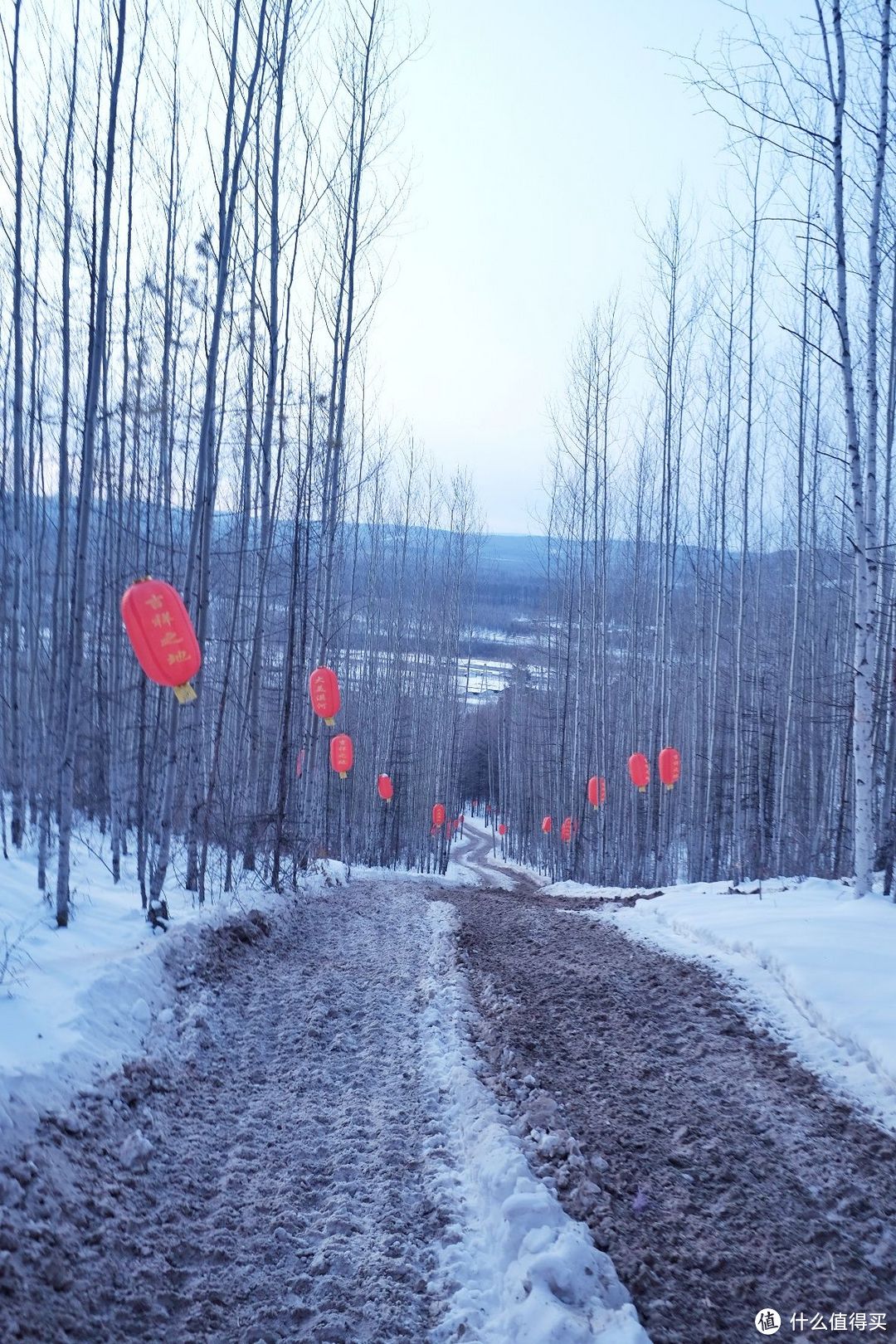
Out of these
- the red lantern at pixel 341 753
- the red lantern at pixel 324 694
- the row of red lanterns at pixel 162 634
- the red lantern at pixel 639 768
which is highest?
the row of red lanterns at pixel 162 634

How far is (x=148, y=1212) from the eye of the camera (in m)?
2.79

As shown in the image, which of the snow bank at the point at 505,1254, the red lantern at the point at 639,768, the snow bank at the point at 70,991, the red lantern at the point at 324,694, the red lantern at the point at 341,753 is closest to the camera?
the snow bank at the point at 505,1254

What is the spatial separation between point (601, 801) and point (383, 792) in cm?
461

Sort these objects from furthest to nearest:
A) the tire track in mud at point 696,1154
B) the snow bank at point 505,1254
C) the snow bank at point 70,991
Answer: the snow bank at point 70,991
the tire track in mud at point 696,1154
the snow bank at point 505,1254

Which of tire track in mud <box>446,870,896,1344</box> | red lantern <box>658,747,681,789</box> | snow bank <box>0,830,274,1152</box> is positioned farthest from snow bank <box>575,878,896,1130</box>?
red lantern <box>658,747,681,789</box>

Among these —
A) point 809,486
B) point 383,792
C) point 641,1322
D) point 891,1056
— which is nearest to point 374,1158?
point 641,1322

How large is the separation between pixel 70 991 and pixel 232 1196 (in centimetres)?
161

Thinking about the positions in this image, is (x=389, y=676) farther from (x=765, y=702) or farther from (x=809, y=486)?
(x=809, y=486)

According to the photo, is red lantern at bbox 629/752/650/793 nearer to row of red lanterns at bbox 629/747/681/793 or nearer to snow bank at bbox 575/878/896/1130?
row of red lanterns at bbox 629/747/681/793

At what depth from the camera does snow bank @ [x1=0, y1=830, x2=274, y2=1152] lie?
3066mm

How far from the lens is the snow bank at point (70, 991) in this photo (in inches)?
121

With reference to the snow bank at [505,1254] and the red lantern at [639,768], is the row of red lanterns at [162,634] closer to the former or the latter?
the snow bank at [505,1254]

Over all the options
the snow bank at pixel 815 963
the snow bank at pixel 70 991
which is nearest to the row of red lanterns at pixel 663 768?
the snow bank at pixel 815 963

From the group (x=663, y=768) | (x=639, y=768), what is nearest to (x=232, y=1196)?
(x=663, y=768)
